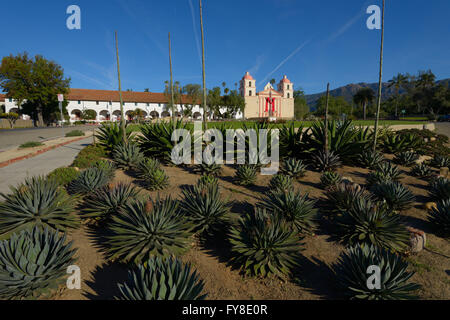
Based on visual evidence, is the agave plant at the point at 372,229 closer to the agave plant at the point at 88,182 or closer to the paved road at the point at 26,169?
the agave plant at the point at 88,182

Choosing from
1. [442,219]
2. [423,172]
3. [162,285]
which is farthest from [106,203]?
[423,172]

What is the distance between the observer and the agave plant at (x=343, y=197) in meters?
4.52

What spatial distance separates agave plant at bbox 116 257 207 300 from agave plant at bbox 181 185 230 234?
4.44 feet

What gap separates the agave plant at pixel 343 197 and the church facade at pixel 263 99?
229 feet

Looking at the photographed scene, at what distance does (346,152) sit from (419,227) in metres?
Answer: 3.94

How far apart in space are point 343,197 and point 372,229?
1.02 metres

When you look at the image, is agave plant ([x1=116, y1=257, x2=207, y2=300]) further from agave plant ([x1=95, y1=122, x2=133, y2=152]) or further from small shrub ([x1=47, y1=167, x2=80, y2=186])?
agave plant ([x1=95, y1=122, x2=133, y2=152])

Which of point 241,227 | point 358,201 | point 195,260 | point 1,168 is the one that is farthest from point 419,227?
point 1,168

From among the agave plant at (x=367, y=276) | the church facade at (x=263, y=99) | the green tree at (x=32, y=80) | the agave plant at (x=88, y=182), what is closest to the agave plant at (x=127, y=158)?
the agave plant at (x=88, y=182)

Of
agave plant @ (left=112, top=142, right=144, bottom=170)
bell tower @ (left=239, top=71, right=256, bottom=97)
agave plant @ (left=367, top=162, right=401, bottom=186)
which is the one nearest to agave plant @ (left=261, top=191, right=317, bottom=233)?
agave plant @ (left=367, top=162, right=401, bottom=186)

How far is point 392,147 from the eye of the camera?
10312 mm

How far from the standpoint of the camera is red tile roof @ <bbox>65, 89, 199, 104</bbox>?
194 ft

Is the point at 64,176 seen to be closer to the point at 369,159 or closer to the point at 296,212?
the point at 296,212

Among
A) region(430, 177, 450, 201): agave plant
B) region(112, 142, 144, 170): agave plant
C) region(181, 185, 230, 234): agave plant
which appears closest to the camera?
region(181, 185, 230, 234): agave plant
